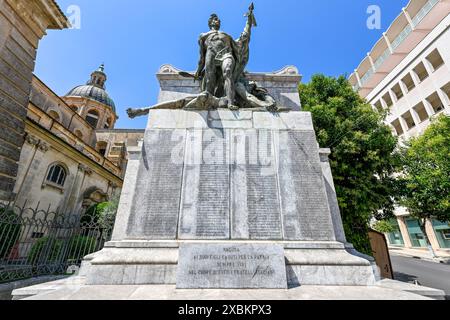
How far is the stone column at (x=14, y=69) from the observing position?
10.2 meters

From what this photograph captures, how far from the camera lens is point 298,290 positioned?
3486 mm

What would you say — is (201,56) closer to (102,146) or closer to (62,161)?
(62,161)

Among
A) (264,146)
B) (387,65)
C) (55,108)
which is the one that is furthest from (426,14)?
(55,108)

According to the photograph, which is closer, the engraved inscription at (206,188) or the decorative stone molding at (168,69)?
the engraved inscription at (206,188)

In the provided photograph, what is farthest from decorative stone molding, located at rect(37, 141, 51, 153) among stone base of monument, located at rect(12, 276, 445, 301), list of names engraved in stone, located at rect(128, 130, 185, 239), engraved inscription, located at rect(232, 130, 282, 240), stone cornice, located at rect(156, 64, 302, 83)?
engraved inscription, located at rect(232, 130, 282, 240)

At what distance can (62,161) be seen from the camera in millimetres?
19281

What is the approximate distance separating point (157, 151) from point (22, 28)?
13248 millimetres

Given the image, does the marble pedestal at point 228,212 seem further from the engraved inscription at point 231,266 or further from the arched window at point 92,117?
the arched window at point 92,117

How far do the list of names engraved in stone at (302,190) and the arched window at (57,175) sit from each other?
20.8 meters

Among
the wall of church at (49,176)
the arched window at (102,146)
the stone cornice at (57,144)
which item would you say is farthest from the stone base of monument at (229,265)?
the arched window at (102,146)

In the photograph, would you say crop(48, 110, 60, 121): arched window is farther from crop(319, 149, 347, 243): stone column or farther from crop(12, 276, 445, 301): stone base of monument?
crop(319, 149, 347, 243): stone column

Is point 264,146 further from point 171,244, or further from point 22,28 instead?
point 22,28

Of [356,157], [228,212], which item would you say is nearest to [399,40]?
[356,157]

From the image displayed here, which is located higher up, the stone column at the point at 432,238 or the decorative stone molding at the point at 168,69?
the decorative stone molding at the point at 168,69
